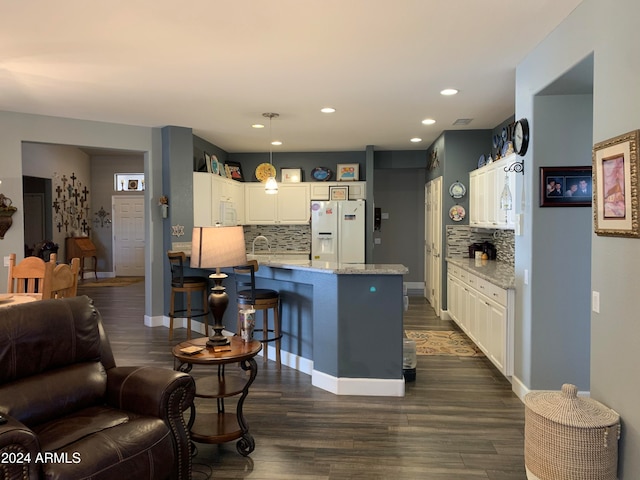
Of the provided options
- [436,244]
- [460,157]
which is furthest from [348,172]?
[460,157]

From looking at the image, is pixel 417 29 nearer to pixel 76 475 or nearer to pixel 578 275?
pixel 578 275

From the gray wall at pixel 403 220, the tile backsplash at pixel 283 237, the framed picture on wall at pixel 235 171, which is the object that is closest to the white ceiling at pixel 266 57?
the framed picture on wall at pixel 235 171

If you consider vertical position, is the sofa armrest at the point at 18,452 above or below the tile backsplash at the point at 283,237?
below

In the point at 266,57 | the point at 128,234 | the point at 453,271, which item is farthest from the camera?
the point at 128,234

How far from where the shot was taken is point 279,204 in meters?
8.31

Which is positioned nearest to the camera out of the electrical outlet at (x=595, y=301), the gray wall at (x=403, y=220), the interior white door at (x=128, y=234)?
the electrical outlet at (x=595, y=301)

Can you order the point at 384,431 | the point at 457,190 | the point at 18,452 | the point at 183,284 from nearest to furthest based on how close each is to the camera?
the point at 18,452 → the point at 384,431 → the point at 183,284 → the point at 457,190

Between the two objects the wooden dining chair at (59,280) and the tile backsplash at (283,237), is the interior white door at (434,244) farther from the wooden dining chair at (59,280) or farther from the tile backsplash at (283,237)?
the wooden dining chair at (59,280)

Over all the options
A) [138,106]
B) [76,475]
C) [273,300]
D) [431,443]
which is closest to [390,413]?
[431,443]

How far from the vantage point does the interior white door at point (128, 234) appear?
36.6ft

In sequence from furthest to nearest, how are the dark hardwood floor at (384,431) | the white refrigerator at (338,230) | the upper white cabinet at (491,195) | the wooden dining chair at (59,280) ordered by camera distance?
the white refrigerator at (338,230)
the upper white cabinet at (491,195)
the wooden dining chair at (59,280)
the dark hardwood floor at (384,431)

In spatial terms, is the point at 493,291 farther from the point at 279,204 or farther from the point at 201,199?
the point at 279,204

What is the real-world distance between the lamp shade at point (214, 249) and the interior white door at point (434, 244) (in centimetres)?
441

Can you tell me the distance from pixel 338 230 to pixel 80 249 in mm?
6085
